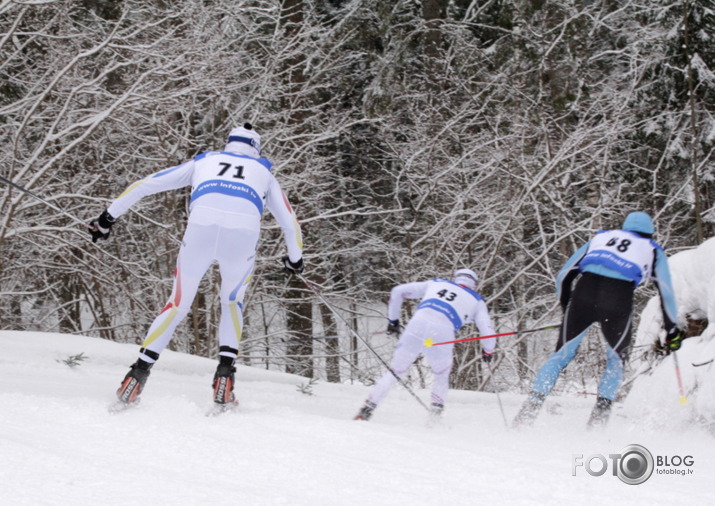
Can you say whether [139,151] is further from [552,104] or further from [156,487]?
[156,487]

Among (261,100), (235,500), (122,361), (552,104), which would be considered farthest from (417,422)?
(552,104)

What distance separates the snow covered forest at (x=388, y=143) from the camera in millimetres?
12094

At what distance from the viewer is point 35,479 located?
280cm

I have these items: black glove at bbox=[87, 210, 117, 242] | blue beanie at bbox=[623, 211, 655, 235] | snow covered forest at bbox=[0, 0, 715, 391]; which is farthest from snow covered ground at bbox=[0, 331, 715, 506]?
snow covered forest at bbox=[0, 0, 715, 391]

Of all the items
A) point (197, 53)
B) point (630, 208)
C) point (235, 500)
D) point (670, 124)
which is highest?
point (670, 124)

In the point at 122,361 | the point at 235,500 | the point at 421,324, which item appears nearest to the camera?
the point at 235,500

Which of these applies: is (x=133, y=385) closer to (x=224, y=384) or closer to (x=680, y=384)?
(x=224, y=384)

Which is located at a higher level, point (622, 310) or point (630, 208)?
point (630, 208)

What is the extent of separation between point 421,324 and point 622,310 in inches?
57.9

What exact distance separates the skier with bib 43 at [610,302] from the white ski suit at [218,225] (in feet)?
7.43

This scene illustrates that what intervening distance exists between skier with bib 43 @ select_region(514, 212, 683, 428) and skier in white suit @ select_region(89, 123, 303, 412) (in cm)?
219

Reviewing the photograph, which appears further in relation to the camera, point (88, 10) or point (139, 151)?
point (139, 151)

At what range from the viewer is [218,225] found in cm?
454

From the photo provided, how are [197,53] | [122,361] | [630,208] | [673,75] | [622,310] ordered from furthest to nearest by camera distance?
[673,75], [630,208], [197,53], [122,361], [622,310]
